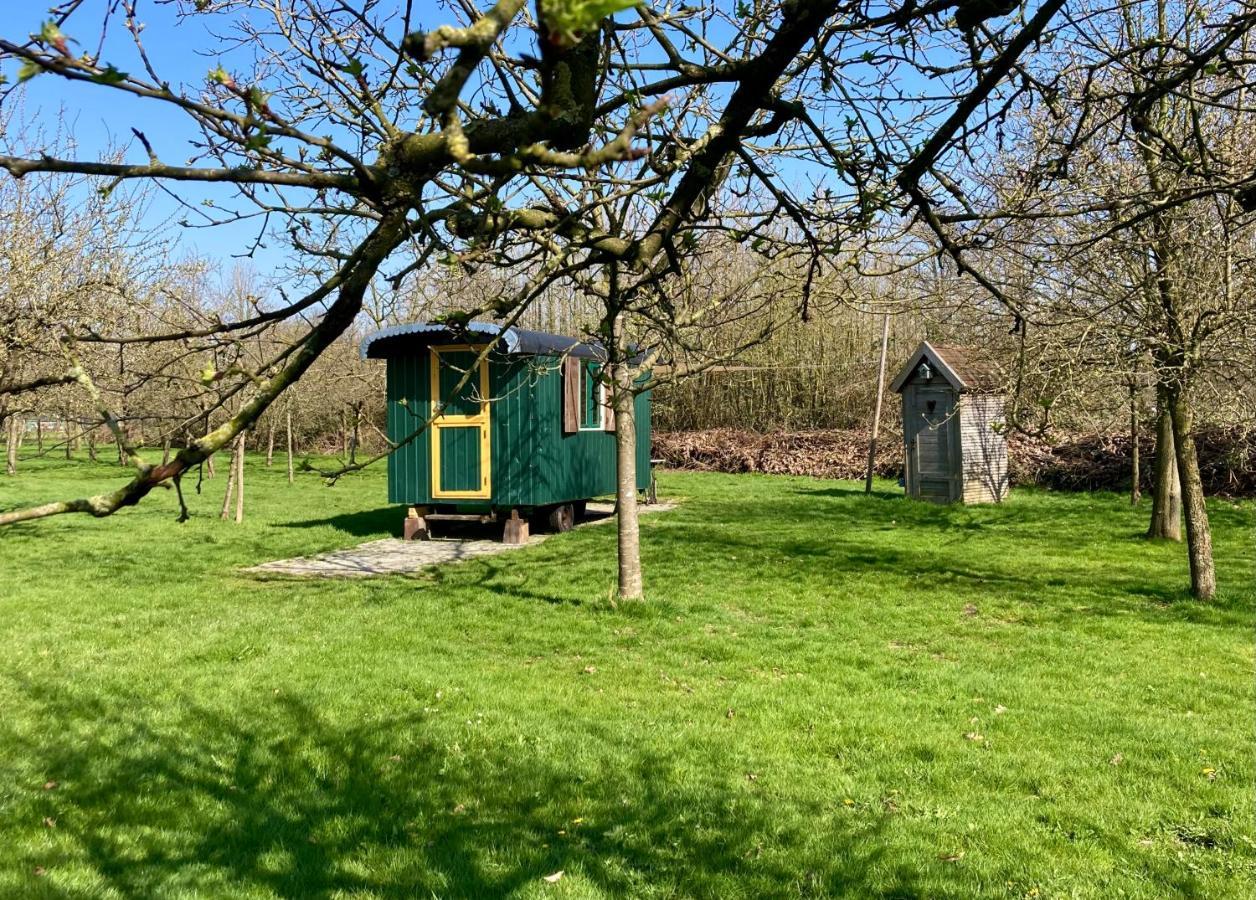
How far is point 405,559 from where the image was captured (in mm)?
11195

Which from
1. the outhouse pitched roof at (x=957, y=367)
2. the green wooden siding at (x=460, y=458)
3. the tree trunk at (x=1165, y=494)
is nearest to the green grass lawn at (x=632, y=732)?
the tree trunk at (x=1165, y=494)

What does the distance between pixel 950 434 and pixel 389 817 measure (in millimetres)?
13944

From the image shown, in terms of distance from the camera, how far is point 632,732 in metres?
5.09

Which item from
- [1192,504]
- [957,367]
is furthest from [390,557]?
[957,367]

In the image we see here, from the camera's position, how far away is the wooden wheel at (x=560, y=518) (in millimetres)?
13328

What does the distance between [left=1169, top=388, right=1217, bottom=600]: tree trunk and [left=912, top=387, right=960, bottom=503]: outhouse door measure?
7547 millimetres

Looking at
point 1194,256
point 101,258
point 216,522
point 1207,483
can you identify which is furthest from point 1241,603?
point 216,522

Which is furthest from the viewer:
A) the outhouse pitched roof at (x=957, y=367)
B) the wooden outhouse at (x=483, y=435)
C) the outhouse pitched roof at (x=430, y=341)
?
the outhouse pitched roof at (x=957, y=367)

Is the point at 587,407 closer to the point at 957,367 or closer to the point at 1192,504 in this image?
the point at 957,367

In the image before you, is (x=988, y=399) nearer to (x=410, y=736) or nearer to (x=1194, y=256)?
(x=1194, y=256)

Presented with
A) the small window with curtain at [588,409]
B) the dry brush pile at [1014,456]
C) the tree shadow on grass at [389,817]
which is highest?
the small window with curtain at [588,409]

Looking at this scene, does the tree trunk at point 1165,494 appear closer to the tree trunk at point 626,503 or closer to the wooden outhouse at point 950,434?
the wooden outhouse at point 950,434

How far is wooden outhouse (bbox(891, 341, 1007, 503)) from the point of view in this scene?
52.3 feet

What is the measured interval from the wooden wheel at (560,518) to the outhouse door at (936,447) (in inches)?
265
